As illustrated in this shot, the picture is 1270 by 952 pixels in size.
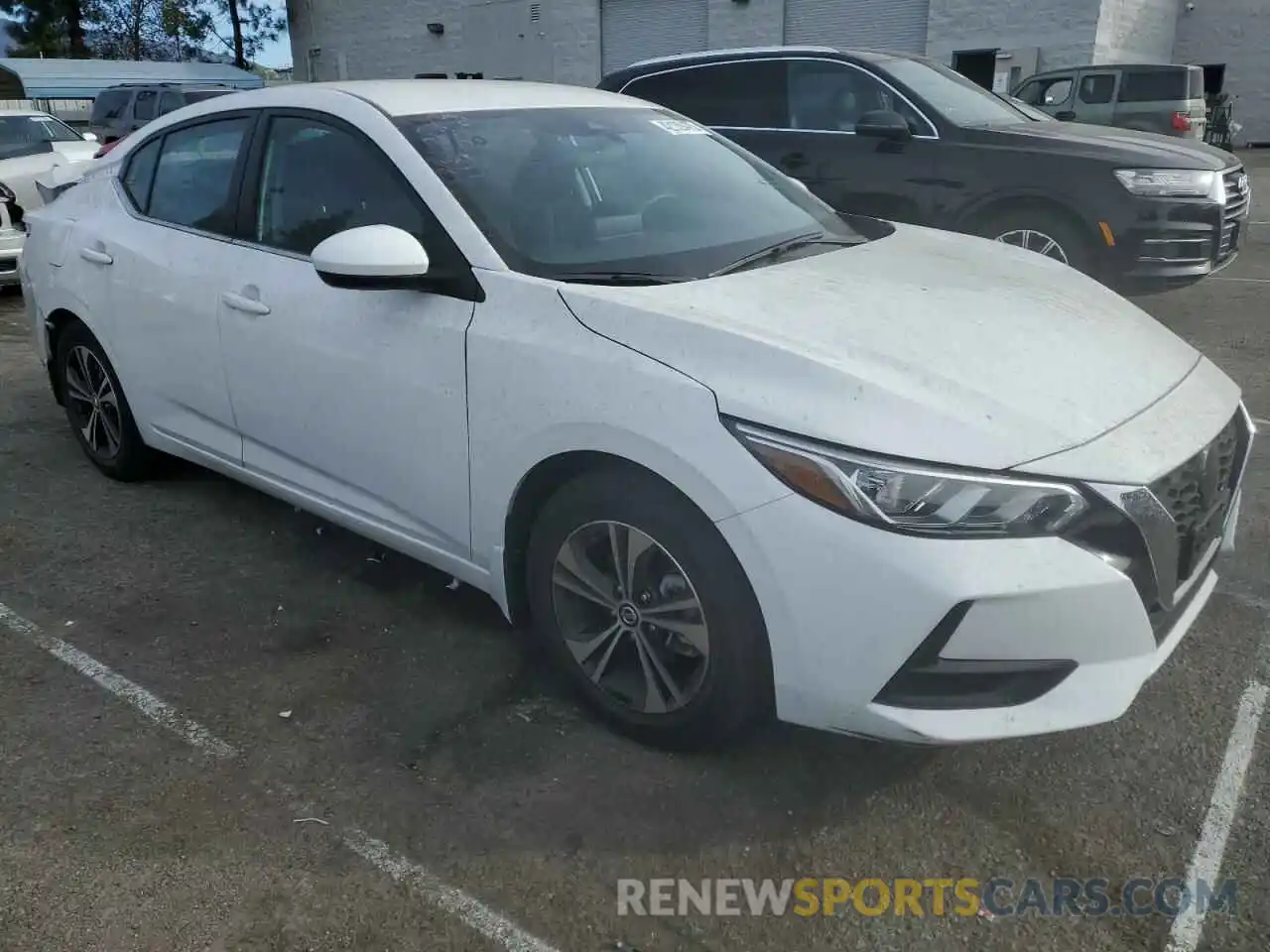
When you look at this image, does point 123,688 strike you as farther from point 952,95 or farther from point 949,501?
point 952,95

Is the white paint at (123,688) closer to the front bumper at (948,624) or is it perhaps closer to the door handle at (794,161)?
the front bumper at (948,624)

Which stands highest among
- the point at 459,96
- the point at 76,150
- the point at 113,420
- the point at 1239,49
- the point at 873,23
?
the point at 873,23

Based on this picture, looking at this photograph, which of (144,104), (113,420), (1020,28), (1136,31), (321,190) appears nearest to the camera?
(321,190)

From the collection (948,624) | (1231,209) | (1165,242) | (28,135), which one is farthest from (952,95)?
(28,135)

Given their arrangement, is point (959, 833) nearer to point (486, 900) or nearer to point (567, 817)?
point (567, 817)

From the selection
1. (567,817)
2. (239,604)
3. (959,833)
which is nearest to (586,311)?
(567,817)

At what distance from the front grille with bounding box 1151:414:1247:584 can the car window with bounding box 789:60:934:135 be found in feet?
16.4

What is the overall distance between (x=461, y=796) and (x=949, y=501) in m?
1.39

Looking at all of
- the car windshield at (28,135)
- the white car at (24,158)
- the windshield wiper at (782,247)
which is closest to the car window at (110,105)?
the white car at (24,158)

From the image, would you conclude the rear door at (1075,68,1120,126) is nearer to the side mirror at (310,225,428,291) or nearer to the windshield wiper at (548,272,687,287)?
the windshield wiper at (548,272,687,287)

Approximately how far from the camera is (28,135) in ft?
34.6

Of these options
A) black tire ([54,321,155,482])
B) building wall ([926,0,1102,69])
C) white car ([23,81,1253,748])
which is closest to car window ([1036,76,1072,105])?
building wall ([926,0,1102,69])

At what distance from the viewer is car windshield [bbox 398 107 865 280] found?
304cm

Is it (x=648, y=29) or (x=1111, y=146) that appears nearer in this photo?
(x=1111, y=146)
